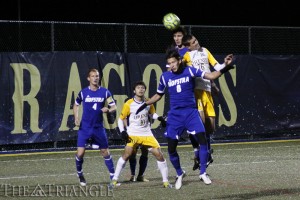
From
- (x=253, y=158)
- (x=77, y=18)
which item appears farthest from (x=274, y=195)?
(x=77, y=18)

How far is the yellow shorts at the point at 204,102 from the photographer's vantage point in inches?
571

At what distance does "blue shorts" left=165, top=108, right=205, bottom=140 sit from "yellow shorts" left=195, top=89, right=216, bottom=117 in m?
1.91

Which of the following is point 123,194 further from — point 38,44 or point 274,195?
point 38,44

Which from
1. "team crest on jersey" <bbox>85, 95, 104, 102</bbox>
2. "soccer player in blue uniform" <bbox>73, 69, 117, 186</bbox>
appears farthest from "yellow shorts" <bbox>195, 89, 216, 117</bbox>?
"team crest on jersey" <bbox>85, 95, 104, 102</bbox>

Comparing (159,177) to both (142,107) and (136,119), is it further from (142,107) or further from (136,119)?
(142,107)

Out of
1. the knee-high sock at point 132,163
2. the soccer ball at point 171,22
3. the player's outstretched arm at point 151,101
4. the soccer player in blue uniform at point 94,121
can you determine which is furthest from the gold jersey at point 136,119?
the soccer ball at point 171,22

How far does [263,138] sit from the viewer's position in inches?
920

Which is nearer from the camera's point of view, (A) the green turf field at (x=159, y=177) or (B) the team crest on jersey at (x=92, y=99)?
(A) the green turf field at (x=159, y=177)

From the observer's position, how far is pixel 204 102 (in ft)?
48.0

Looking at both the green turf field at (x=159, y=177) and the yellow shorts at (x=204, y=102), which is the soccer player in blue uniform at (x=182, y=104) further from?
the yellow shorts at (x=204, y=102)

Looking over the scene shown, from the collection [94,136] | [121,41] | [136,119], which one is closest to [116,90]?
[94,136]

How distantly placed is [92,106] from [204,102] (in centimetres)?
215

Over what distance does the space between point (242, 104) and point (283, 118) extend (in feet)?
4.81

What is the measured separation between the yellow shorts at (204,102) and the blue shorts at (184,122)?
1909 mm
